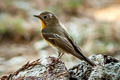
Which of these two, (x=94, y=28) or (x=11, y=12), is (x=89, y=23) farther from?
(x=11, y=12)

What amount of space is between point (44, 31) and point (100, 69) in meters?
1.76

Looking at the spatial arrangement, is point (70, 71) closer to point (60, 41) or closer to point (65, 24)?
point (60, 41)

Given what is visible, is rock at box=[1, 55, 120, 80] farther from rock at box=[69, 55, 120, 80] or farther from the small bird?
the small bird

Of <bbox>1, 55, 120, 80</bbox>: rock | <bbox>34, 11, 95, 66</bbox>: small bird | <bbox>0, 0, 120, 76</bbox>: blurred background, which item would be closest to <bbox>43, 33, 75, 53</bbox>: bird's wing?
<bbox>34, 11, 95, 66</bbox>: small bird

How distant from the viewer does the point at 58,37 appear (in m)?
6.51

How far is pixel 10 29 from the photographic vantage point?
38.7 feet

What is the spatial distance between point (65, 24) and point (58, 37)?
20.4 feet

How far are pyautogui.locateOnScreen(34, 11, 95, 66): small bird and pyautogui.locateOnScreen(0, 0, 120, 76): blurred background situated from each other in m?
2.67

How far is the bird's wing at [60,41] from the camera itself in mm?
6215

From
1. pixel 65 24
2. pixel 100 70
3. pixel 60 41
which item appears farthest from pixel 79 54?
pixel 65 24

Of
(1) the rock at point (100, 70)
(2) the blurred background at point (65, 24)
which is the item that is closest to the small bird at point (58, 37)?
(1) the rock at point (100, 70)

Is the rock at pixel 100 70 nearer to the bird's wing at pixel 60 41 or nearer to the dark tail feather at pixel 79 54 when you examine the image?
the dark tail feather at pixel 79 54

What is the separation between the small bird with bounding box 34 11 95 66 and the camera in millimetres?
6133

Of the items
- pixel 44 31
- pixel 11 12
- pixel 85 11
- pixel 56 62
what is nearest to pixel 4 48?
pixel 11 12
